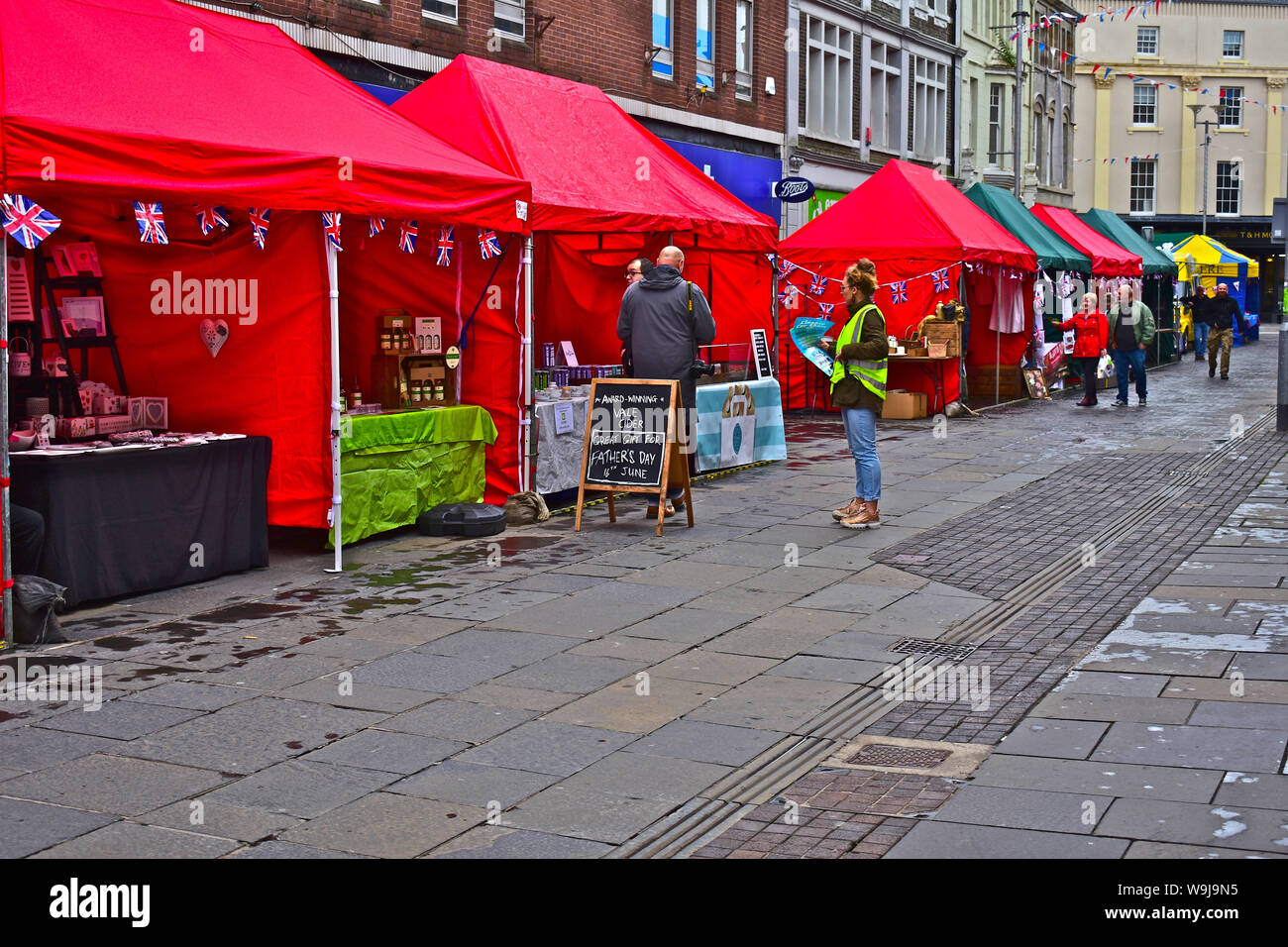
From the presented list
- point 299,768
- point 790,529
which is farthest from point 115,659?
point 790,529

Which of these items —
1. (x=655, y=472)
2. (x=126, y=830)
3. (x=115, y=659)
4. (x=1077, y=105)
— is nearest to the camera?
(x=126, y=830)

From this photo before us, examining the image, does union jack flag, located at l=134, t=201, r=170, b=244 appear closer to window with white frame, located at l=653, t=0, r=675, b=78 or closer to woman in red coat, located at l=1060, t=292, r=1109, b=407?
window with white frame, located at l=653, t=0, r=675, b=78

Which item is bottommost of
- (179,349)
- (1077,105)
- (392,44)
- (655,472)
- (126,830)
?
(126,830)

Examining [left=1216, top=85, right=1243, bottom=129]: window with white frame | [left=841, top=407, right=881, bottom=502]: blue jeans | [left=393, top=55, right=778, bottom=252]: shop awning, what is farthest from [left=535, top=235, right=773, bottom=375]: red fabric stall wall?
[left=1216, top=85, right=1243, bottom=129]: window with white frame

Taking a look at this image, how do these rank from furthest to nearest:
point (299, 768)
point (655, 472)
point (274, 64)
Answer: point (655, 472)
point (274, 64)
point (299, 768)

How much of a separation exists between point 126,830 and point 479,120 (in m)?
9.01

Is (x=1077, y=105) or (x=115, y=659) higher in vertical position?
(x=1077, y=105)

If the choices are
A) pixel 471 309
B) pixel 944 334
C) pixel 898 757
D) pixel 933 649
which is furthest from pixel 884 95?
pixel 898 757

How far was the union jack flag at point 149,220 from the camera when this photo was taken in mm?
8633

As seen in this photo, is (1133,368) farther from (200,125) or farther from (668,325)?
(200,125)

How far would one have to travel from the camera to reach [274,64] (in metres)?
10.7

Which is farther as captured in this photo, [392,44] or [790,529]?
[392,44]

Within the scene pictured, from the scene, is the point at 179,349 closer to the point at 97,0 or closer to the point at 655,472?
the point at 97,0

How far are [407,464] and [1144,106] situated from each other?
6245cm
